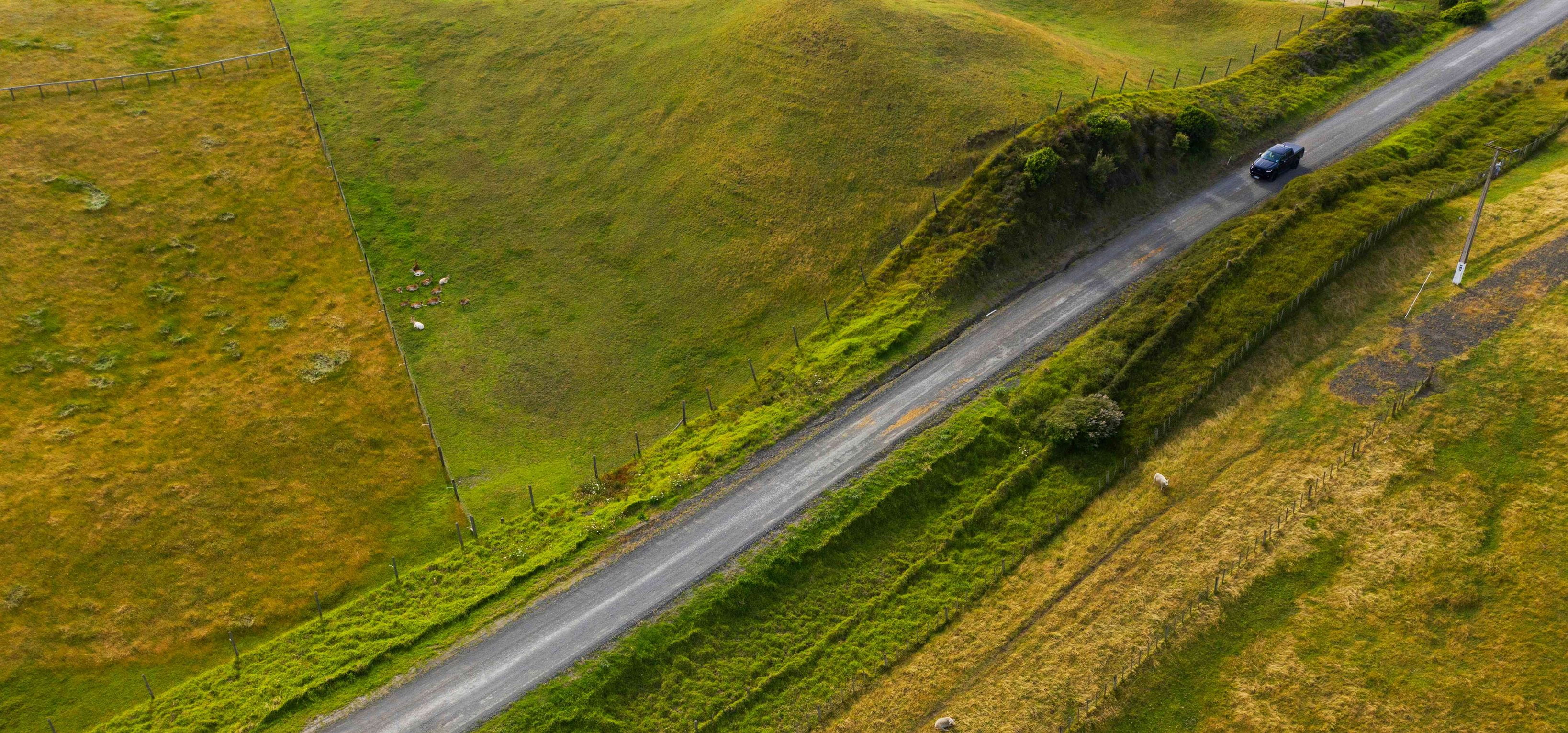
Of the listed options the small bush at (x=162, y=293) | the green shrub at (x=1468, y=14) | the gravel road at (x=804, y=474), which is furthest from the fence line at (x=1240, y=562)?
the small bush at (x=162, y=293)

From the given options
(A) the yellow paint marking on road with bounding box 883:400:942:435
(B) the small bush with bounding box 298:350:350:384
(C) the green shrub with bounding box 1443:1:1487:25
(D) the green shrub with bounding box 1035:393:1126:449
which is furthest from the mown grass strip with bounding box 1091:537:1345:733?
(C) the green shrub with bounding box 1443:1:1487:25

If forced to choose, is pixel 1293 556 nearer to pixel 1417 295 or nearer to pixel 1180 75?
pixel 1417 295

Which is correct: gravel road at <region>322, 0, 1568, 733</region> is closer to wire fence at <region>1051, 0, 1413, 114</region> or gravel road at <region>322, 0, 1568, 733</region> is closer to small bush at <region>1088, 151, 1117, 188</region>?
small bush at <region>1088, 151, 1117, 188</region>

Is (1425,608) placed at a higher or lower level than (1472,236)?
lower

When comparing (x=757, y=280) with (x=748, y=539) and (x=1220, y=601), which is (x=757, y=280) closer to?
(x=748, y=539)

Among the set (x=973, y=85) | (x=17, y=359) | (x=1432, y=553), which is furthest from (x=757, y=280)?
(x=17, y=359)

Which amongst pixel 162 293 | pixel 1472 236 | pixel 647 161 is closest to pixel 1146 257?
pixel 1472 236

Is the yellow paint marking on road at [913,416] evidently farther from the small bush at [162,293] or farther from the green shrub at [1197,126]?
the small bush at [162,293]
